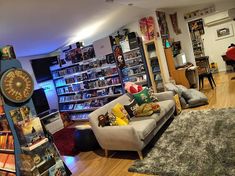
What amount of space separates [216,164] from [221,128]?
1060 mm

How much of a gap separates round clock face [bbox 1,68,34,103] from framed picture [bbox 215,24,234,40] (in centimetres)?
783

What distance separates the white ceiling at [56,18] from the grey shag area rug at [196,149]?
286 centimetres

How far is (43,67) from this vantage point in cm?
754

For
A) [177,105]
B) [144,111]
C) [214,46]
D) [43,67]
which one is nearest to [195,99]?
[177,105]

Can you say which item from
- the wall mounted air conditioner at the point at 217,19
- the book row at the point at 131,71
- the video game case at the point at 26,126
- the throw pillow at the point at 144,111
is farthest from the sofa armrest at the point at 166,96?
the wall mounted air conditioner at the point at 217,19

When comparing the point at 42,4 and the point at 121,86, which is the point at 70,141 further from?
the point at 42,4

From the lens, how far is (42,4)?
339cm

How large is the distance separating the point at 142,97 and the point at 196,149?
61.7 inches

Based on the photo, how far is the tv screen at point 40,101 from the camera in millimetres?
6812

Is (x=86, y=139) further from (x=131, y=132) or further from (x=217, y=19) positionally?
(x=217, y=19)

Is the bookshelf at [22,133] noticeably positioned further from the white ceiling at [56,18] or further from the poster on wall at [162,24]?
the poster on wall at [162,24]

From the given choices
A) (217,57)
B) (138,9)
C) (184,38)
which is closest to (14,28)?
(138,9)

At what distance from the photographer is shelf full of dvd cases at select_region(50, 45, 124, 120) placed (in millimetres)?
6273

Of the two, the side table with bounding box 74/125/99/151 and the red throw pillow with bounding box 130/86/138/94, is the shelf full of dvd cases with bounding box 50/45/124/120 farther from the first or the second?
the side table with bounding box 74/125/99/151
